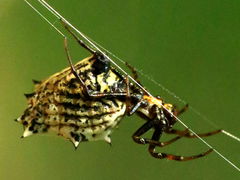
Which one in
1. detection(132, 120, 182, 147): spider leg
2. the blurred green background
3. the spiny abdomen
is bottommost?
detection(132, 120, 182, 147): spider leg

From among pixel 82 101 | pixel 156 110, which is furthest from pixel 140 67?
pixel 82 101

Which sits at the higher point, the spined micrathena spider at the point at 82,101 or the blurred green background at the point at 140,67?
the blurred green background at the point at 140,67

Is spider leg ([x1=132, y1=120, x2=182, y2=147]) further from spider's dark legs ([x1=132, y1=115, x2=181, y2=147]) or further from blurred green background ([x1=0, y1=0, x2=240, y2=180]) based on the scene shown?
blurred green background ([x1=0, y1=0, x2=240, y2=180])

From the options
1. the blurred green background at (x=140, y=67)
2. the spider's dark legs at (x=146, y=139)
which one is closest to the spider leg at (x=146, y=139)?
the spider's dark legs at (x=146, y=139)

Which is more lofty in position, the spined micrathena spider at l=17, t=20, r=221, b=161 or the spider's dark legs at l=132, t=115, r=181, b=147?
the spined micrathena spider at l=17, t=20, r=221, b=161

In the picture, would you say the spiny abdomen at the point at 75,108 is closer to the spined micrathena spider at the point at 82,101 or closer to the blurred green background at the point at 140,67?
the spined micrathena spider at the point at 82,101

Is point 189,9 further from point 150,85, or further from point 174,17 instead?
point 150,85

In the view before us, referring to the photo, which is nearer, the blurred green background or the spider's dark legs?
the spider's dark legs

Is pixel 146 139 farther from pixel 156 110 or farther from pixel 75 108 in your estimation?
pixel 75 108

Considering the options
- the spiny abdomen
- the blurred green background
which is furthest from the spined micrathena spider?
the blurred green background
